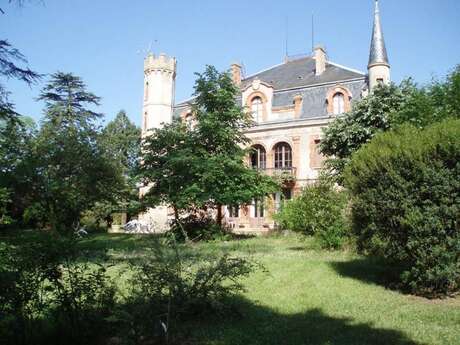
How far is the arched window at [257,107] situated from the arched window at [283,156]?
2.86 metres

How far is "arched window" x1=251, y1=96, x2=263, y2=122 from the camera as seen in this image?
1255 inches

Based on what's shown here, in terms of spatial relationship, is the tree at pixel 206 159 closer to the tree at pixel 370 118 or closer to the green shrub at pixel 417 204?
the tree at pixel 370 118

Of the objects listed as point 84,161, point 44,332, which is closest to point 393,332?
point 44,332

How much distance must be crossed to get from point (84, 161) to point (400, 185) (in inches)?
795

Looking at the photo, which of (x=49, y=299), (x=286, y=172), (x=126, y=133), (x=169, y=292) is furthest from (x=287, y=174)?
(x=126, y=133)

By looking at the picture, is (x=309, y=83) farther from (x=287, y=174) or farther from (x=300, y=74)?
(x=287, y=174)

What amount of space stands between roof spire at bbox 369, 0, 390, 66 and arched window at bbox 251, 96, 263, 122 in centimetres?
869

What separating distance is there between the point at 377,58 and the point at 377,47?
88cm

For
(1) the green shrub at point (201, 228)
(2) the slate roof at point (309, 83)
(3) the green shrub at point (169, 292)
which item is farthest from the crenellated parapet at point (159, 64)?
(3) the green shrub at point (169, 292)

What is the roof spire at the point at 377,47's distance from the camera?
2677cm

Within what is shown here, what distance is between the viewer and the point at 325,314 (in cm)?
625

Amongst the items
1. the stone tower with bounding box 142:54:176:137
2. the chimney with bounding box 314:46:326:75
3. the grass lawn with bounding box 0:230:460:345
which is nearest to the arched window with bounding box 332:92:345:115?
the chimney with bounding box 314:46:326:75

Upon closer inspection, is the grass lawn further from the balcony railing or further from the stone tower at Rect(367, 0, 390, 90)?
the stone tower at Rect(367, 0, 390, 90)

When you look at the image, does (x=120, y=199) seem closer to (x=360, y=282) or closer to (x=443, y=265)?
(x=360, y=282)
